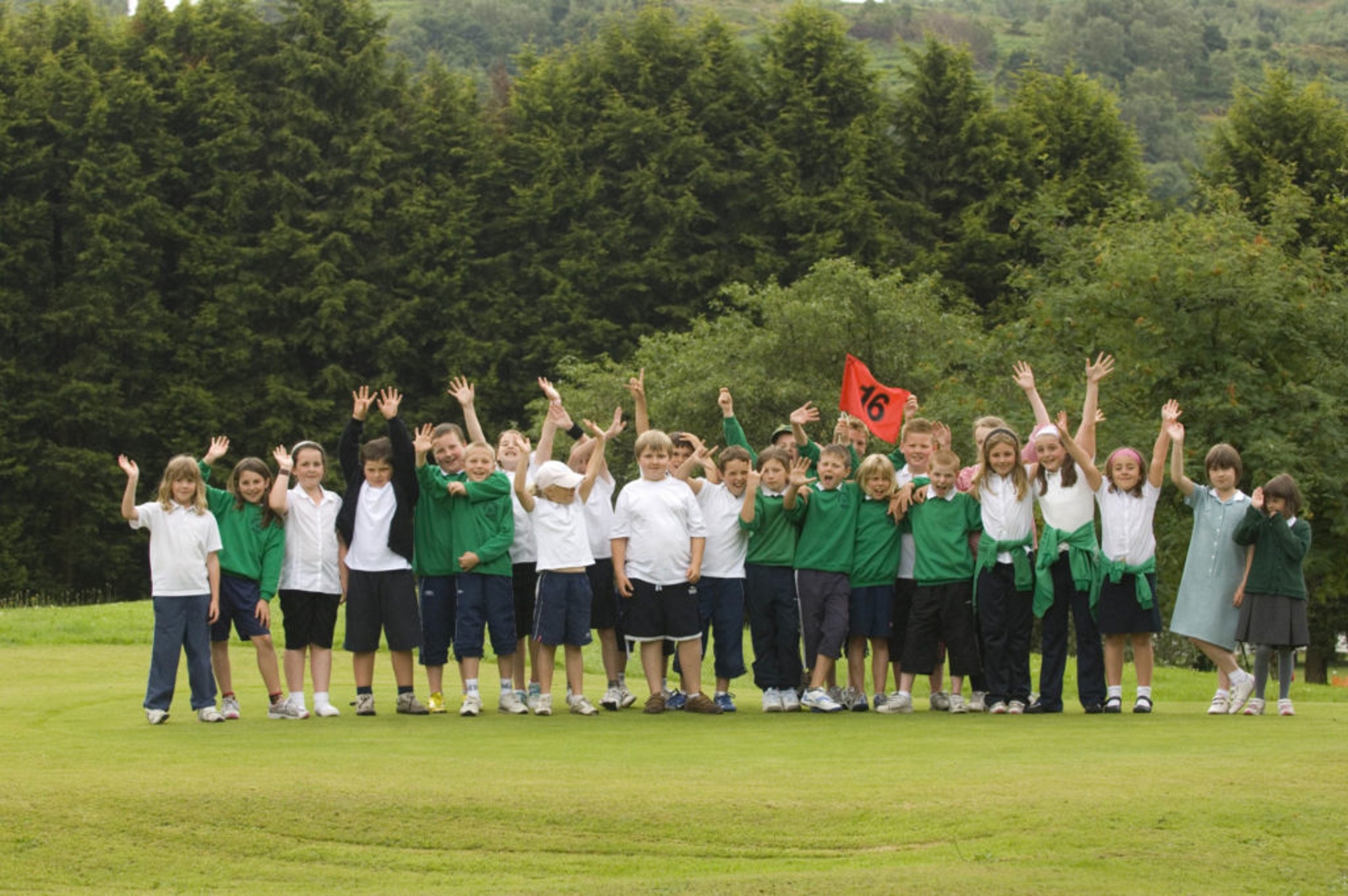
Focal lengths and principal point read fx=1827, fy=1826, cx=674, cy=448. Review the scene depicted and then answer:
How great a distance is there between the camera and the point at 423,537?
13734 millimetres

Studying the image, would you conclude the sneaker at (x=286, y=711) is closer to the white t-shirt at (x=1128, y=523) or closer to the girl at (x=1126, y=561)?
the girl at (x=1126, y=561)

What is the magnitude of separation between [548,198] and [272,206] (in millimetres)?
7877

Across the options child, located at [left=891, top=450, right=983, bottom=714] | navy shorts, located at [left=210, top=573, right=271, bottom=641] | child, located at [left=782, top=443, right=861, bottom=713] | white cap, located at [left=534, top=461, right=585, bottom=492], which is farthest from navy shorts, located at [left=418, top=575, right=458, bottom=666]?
child, located at [left=891, top=450, right=983, bottom=714]

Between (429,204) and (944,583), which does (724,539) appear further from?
(429,204)

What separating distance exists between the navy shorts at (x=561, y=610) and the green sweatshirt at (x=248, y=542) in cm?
196

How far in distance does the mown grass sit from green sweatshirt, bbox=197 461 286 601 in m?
1.96

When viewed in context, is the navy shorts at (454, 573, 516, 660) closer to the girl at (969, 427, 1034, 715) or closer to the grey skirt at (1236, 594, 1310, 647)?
the girl at (969, 427, 1034, 715)

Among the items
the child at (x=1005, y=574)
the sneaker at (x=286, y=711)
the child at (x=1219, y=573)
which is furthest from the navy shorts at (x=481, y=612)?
the child at (x=1219, y=573)

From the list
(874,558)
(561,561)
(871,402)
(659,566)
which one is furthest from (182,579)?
(871,402)

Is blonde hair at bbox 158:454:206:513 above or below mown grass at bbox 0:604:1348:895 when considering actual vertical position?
above

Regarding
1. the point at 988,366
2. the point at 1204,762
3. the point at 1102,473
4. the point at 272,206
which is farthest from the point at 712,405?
the point at 1204,762

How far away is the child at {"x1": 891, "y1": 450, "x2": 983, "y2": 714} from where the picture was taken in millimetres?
13961

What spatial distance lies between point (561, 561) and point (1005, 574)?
3.37 metres

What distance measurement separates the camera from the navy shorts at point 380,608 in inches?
531
